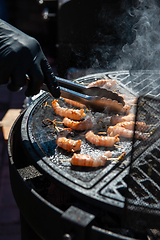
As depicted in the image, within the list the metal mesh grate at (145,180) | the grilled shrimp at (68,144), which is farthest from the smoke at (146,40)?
the grilled shrimp at (68,144)

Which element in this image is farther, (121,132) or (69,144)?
(121,132)

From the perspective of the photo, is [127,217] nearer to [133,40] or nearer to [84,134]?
[84,134]

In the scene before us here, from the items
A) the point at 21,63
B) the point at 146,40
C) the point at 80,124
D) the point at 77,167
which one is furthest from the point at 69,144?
the point at 146,40

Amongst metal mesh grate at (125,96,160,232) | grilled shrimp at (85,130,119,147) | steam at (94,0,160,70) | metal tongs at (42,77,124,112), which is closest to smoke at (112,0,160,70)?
steam at (94,0,160,70)

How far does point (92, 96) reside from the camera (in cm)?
254

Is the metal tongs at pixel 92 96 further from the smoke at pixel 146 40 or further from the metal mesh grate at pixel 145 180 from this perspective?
the smoke at pixel 146 40

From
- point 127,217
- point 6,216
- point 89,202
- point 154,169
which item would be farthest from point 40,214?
point 6,216

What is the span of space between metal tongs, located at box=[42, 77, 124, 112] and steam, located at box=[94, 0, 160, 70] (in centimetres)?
178

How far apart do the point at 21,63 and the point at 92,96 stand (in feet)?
2.68

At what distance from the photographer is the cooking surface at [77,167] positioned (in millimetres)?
1788

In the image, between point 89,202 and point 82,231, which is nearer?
point 82,231

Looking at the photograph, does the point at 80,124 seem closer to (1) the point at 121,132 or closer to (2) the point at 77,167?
(1) the point at 121,132

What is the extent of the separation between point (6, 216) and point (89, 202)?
7.17ft

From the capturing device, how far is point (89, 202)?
1.74 meters
